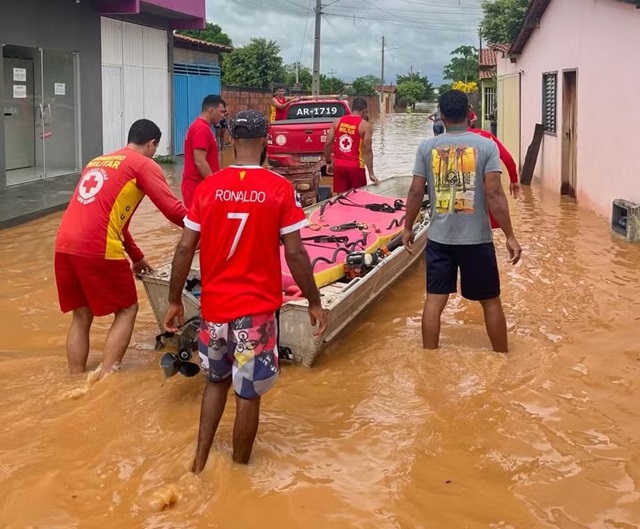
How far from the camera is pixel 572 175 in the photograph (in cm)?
1388

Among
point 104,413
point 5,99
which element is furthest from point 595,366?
point 5,99

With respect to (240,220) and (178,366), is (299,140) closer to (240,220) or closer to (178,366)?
(178,366)

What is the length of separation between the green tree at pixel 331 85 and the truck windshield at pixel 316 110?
109 feet

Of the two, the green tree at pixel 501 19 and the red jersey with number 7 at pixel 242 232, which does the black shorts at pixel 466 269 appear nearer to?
the red jersey with number 7 at pixel 242 232

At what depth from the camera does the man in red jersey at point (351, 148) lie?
9.58m

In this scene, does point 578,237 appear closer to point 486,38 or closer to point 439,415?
point 439,415

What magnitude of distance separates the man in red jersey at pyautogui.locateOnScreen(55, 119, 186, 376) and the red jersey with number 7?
45.6 inches

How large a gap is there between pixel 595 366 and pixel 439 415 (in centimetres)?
151

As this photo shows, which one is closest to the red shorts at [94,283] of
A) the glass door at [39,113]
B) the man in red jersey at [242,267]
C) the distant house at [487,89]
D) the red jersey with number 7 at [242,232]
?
the man in red jersey at [242,267]

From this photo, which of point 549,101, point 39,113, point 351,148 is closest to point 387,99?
point 549,101

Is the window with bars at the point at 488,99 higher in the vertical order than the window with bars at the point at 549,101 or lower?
higher

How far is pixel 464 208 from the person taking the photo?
213 inches

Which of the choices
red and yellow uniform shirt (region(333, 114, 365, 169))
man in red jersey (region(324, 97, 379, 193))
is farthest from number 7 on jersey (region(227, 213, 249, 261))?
red and yellow uniform shirt (region(333, 114, 365, 169))

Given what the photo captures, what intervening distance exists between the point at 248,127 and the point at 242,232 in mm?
533
